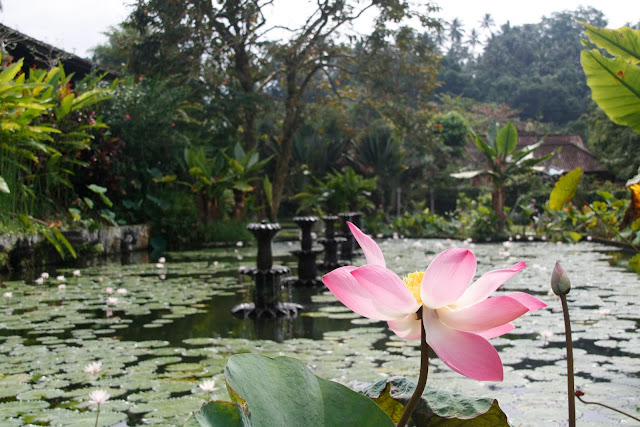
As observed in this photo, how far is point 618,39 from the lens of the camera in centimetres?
191

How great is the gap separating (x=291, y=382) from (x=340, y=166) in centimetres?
2072

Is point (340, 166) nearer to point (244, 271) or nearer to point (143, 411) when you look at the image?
point (244, 271)

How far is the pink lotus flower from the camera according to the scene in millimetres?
603

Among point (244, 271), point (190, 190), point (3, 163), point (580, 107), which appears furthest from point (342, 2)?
point (580, 107)

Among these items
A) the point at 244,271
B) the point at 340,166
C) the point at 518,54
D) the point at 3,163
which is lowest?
the point at 244,271

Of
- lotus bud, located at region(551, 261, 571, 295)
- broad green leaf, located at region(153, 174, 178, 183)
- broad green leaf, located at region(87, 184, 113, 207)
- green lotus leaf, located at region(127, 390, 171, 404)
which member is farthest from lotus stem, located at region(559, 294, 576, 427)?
broad green leaf, located at region(153, 174, 178, 183)

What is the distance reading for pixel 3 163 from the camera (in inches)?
225

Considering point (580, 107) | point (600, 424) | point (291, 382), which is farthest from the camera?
point (580, 107)

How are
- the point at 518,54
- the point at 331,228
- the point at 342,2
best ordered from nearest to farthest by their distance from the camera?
1. the point at 331,228
2. the point at 342,2
3. the point at 518,54

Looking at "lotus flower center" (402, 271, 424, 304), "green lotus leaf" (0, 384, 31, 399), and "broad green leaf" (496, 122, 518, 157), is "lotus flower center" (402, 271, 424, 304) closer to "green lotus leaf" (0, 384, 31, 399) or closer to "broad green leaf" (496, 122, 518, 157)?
"green lotus leaf" (0, 384, 31, 399)

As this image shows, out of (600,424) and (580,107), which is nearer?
(600,424)

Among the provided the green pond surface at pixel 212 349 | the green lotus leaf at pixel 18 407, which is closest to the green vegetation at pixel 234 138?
the green pond surface at pixel 212 349

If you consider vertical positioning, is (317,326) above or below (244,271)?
below

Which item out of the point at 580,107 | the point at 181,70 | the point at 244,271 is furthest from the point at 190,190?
the point at 580,107
